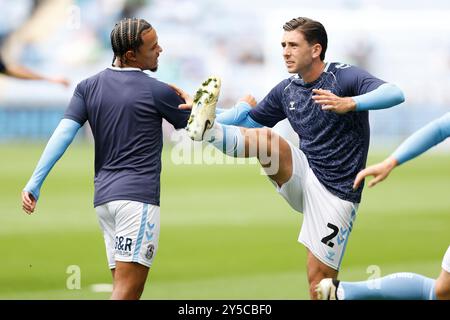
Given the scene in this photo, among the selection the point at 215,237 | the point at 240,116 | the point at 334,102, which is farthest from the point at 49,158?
the point at 215,237

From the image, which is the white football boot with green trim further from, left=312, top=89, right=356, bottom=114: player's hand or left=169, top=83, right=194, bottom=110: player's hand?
left=312, top=89, right=356, bottom=114: player's hand

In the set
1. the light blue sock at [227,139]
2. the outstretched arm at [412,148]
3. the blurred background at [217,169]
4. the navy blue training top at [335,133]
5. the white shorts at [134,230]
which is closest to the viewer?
the outstretched arm at [412,148]

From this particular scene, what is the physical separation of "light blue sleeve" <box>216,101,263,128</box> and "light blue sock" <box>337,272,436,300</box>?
1.77 metres

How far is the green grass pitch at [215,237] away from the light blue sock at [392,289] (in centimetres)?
307

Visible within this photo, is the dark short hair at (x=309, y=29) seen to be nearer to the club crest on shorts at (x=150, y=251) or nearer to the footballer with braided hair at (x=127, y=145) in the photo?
the footballer with braided hair at (x=127, y=145)

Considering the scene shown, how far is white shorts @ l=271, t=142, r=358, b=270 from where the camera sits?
7.18 m

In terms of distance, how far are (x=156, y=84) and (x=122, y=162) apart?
0.56 metres

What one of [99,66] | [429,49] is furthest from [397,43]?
[99,66]

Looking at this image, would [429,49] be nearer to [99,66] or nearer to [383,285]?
[99,66]

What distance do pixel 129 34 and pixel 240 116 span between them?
5.11 ft

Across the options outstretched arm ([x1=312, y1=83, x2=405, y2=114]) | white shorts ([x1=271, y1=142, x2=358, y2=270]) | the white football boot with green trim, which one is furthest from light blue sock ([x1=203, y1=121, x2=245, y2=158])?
outstretched arm ([x1=312, y1=83, x2=405, y2=114])

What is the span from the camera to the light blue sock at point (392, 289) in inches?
255

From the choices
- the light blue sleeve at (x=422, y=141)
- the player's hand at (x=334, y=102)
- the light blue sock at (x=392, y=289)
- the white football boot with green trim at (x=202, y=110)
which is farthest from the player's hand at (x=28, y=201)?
the light blue sleeve at (x=422, y=141)
